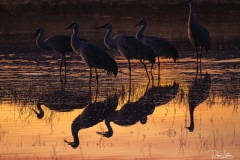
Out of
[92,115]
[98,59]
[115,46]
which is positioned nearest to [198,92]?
[98,59]

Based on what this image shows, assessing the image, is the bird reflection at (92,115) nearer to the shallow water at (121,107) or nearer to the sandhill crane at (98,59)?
the shallow water at (121,107)

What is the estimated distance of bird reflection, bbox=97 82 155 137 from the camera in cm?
1251

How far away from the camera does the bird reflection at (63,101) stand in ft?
45.9

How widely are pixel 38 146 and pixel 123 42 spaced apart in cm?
750

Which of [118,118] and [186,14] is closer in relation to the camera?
[118,118]

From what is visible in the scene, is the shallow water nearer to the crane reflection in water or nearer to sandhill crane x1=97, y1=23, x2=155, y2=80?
the crane reflection in water

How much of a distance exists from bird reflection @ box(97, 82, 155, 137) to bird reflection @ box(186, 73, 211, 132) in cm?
74

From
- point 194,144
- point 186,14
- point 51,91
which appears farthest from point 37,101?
point 186,14

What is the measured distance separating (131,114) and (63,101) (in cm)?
195

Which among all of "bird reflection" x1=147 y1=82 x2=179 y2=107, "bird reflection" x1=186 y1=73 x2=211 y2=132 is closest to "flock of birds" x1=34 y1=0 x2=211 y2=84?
"bird reflection" x1=147 y1=82 x2=179 y2=107

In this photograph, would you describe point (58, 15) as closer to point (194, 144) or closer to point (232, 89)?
point (232, 89)

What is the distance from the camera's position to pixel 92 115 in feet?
43.3

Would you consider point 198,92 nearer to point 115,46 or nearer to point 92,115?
point 92,115

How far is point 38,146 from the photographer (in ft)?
35.9
